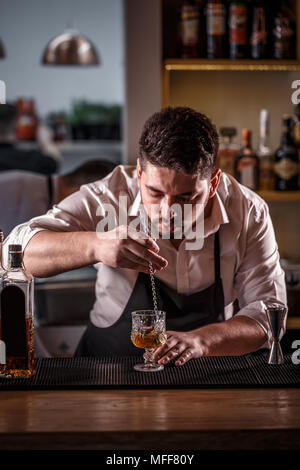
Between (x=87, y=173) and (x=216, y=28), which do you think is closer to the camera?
(x=216, y=28)

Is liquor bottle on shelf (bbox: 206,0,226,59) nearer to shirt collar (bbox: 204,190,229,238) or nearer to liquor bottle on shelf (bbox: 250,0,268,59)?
liquor bottle on shelf (bbox: 250,0,268,59)

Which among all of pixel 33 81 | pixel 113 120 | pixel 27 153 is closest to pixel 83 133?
pixel 113 120

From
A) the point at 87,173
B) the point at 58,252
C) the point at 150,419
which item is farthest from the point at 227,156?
the point at 150,419

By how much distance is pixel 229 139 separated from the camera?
9.57ft

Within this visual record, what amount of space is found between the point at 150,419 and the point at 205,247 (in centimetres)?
88

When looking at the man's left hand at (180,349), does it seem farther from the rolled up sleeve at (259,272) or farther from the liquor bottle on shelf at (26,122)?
the liquor bottle on shelf at (26,122)

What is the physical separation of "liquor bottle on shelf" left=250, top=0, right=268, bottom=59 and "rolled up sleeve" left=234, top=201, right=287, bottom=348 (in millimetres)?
1083

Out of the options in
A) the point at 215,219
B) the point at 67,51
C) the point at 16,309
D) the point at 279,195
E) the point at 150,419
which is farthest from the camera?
the point at 67,51

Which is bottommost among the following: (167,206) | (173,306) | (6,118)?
(173,306)

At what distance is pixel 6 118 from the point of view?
5125mm

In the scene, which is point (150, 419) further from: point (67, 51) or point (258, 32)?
point (67, 51)

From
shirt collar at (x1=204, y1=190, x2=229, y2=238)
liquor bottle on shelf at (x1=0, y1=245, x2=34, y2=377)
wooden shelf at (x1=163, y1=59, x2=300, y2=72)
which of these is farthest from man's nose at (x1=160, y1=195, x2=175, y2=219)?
wooden shelf at (x1=163, y1=59, x2=300, y2=72)

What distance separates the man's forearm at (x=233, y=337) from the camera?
5.59 feet

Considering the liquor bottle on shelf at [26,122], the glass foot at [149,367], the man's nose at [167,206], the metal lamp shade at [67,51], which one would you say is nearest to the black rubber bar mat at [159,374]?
the glass foot at [149,367]
